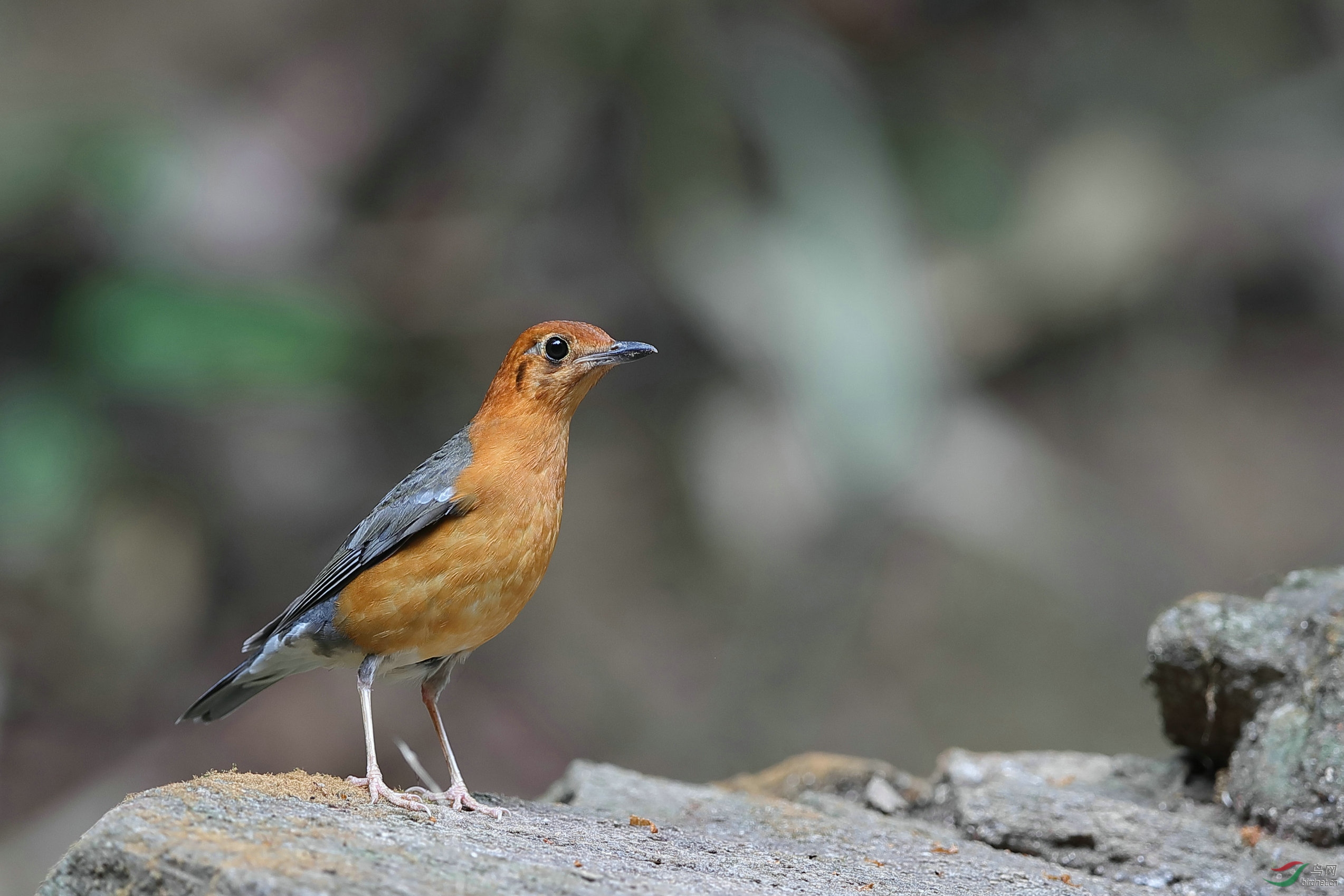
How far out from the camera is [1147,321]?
46.0ft

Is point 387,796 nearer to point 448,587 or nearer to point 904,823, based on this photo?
point 448,587

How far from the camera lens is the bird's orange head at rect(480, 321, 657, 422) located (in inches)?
190

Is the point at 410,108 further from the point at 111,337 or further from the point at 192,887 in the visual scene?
the point at 192,887

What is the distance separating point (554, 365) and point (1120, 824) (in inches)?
115

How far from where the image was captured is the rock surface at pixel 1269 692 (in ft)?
14.2

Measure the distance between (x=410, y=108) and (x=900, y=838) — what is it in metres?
12.1

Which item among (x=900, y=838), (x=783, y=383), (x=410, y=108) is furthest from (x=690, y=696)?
(x=410, y=108)

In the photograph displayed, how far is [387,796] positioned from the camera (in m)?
4.09

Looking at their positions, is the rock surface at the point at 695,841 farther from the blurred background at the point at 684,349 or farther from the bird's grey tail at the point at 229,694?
the blurred background at the point at 684,349

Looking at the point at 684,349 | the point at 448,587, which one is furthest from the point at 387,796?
the point at 684,349

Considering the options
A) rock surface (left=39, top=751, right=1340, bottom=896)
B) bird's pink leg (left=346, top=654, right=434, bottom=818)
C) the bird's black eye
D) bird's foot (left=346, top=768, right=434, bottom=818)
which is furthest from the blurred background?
the bird's black eye

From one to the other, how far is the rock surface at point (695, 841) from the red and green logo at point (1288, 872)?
1.9 inches

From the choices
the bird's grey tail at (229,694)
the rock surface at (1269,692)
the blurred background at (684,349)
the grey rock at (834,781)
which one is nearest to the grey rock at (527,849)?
the grey rock at (834,781)

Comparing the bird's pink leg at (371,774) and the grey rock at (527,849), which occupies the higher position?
the bird's pink leg at (371,774)
